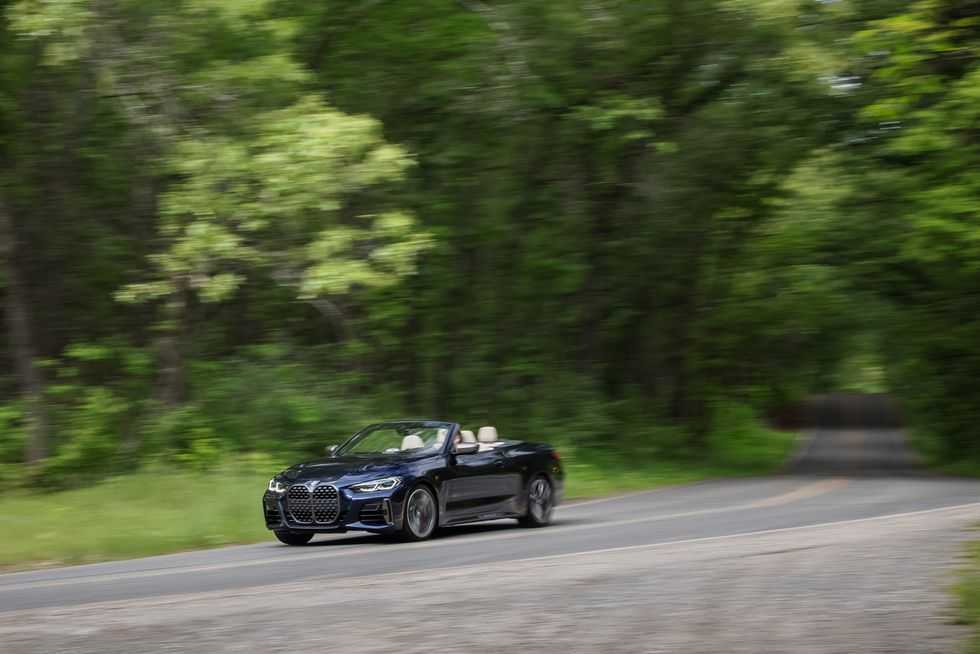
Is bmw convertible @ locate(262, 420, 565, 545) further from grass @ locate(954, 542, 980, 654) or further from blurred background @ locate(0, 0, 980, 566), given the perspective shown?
grass @ locate(954, 542, 980, 654)

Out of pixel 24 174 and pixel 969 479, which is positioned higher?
pixel 24 174

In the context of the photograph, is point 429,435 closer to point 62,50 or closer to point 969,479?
point 62,50

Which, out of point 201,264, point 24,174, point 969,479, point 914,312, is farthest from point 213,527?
point 914,312

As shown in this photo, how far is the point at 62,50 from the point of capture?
915 inches

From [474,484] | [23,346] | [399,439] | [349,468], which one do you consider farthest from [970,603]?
[23,346]

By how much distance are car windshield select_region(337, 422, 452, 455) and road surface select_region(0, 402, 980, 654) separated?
106cm

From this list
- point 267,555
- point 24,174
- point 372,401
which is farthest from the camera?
point 372,401

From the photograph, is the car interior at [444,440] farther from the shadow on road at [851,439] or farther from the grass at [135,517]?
the shadow on road at [851,439]

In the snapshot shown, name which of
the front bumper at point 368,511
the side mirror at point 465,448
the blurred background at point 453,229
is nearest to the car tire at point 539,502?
the side mirror at point 465,448

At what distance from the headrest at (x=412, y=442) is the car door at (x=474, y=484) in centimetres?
40

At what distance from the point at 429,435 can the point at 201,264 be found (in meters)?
8.34

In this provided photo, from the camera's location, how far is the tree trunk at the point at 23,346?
25094mm

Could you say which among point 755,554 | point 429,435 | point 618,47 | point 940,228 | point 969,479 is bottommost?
point 969,479

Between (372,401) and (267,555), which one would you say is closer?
(267,555)
